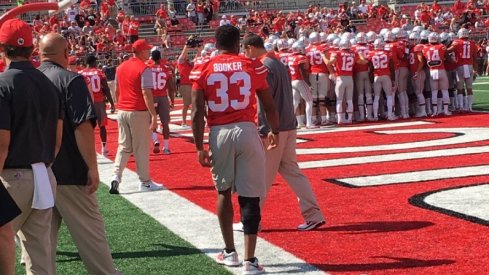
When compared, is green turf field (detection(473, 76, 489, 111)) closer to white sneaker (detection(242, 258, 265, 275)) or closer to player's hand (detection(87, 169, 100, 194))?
white sneaker (detection(242, 258, 265, 275))

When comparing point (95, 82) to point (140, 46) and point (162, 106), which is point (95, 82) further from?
point (140, 46)

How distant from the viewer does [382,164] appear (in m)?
10.7

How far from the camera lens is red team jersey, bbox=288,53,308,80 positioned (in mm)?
15536

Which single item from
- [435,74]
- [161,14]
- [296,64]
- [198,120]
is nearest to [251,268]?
[198,120]

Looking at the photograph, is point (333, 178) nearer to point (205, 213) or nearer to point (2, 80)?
point (205, 213)

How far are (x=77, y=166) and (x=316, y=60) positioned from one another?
39.7ft

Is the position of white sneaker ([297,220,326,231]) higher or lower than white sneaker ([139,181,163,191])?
higher

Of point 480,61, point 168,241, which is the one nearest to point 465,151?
point 168,241

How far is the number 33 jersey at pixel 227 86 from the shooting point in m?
5.73

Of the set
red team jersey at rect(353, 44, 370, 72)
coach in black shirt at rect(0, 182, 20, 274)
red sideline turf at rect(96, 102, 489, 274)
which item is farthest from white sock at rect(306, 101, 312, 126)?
coach in black shirt at rect(0, 182, 20, 274)

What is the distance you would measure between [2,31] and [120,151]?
17.1ft

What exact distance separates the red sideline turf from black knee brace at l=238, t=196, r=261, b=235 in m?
0.55

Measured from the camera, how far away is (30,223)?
176 inches

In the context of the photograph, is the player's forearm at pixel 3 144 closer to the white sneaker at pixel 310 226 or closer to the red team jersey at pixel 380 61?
the white sneaker at pixel 310 226
